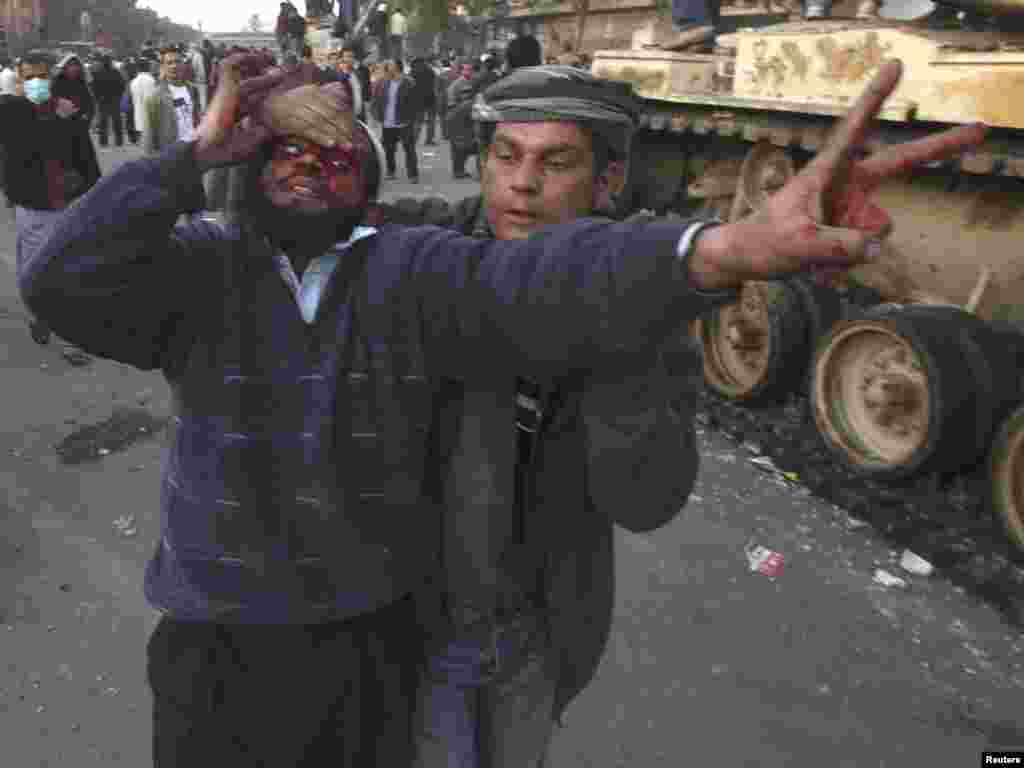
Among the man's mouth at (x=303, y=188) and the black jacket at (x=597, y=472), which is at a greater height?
the man's mouth at (x=303, y=188)

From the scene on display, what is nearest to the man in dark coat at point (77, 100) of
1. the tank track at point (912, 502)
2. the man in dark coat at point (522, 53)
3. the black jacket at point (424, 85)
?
the tank track at point (912, 502)

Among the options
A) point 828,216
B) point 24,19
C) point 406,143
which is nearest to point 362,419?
point 828,216

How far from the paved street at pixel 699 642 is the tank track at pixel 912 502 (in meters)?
0.11

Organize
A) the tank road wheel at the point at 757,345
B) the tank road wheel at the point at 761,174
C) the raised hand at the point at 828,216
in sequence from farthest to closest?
the tank road wheel at the point at 761,174 → the tank road wheel at the point at 757,345 → the raised hand at the point at 828,216

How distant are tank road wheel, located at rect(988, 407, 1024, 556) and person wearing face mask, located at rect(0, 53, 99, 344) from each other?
16.3 feet

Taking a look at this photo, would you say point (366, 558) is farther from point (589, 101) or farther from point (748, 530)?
point (748, 530)

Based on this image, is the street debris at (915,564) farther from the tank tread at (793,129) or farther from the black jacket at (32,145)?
the black jacket at (32,145)

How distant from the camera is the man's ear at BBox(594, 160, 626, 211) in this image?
1.82m

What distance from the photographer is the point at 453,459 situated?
1520mm

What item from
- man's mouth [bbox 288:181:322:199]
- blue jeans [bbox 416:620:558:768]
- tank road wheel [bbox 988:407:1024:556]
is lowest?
tank road wheel [bbox 988:407:1024:556]

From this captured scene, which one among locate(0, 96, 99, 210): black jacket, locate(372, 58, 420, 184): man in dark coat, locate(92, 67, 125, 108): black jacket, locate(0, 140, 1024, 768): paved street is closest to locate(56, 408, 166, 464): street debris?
locate(0, 140, 1024, 768): paved street

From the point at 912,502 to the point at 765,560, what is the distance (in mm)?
1011

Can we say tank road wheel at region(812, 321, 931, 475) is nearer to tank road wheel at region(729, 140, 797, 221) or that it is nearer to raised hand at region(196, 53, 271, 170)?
tank road wheel at region(729, 140, 797, 221)

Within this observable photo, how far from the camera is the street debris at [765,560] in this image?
3.94m
